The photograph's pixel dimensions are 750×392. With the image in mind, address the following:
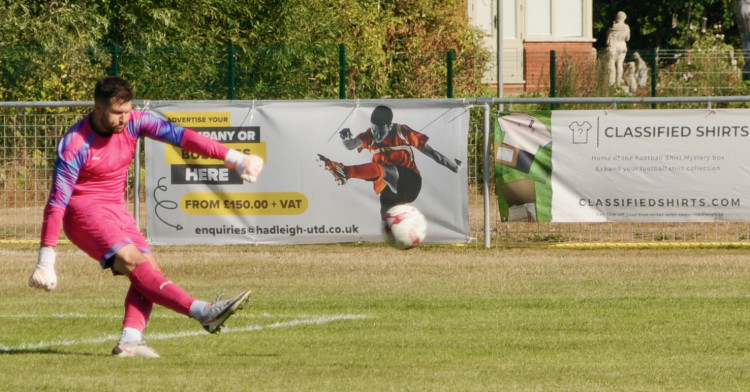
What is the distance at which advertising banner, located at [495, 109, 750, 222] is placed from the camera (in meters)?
15.5

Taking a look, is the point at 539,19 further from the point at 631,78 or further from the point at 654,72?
the point at 654,72

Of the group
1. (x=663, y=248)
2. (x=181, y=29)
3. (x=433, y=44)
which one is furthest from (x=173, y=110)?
(x=433, y=44)

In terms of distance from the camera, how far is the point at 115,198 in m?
8.82

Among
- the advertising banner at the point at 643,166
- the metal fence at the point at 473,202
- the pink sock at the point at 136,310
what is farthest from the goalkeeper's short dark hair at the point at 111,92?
the advertising banner at the point at 643,166

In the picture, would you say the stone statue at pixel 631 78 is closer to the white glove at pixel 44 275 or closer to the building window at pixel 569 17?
the white glove at pixel 44 275

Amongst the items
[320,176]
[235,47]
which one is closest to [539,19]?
[235,47]

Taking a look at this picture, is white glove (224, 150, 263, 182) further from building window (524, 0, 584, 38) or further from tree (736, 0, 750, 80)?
building window (524, 0, 584, 38)

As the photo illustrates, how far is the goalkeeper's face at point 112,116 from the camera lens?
8430 mm

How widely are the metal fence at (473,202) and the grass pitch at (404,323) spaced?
444mm

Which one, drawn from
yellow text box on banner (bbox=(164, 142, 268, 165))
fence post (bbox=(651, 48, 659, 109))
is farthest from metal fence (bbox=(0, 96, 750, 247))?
fence post (bbox=(651, 48, 659, 109))

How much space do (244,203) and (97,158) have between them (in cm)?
705

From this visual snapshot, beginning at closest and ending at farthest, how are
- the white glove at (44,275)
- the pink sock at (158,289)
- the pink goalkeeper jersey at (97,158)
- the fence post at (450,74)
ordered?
1. the white glove at (44,275)
2. the pink goalkeeper jersey at (97,158)
3. the pink sock at (158,289)
4. the fence post at (450,74)

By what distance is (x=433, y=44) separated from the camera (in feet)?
105

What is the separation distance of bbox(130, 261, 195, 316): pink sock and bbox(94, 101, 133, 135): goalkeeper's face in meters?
0.87
